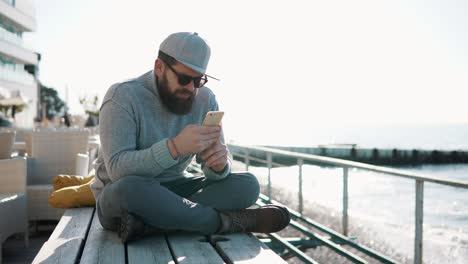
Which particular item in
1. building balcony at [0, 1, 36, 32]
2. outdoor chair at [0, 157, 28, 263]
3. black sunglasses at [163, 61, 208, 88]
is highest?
building balcony at [0, 1, 36, 32]

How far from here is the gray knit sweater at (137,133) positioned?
208 centimetres

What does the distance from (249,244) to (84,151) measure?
3.26 m

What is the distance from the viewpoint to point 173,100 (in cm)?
226

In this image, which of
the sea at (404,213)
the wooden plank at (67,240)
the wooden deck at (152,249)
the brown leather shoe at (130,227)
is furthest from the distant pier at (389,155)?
the brown leather shoe at (130,227)

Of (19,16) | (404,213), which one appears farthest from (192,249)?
(19,16)

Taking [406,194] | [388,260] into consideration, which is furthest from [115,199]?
[406,194]

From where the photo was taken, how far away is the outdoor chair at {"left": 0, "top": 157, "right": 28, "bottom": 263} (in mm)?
3518

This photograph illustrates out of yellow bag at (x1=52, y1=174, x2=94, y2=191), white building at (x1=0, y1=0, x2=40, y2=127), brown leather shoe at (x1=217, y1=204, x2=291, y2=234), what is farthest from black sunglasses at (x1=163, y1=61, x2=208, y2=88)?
white building at (x1=0, y1=0, x2=40, y2=127)

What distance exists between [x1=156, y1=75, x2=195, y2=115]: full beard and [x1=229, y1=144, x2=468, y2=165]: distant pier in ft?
164

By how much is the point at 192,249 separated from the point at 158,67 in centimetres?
81

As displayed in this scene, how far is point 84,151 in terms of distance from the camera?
4.91 meters

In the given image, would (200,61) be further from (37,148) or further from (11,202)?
(37,148)

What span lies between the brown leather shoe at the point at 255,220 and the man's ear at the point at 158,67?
66 cm

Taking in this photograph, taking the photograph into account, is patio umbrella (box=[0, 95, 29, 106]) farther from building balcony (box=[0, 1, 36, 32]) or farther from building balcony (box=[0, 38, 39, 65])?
building balcony (box=[0, 1, 36, 32])
